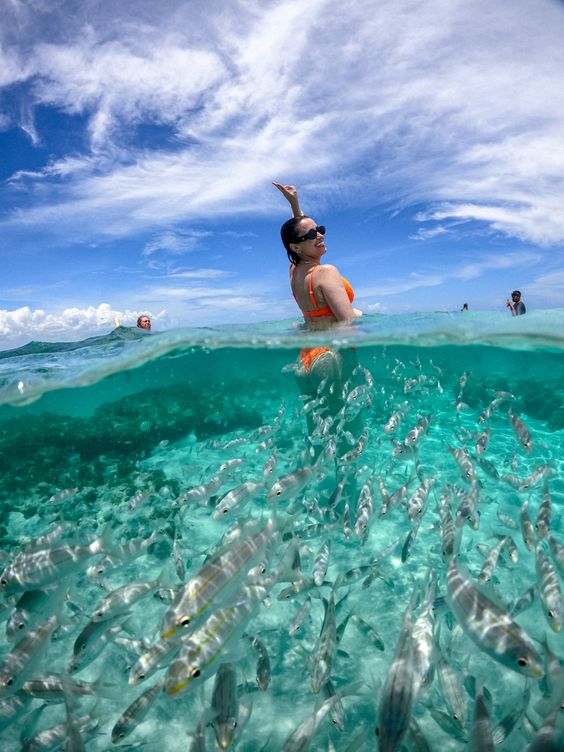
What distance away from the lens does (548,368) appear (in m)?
17.8

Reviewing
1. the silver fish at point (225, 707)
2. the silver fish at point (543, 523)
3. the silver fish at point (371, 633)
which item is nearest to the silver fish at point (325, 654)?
the silver fish at point (225, 707)

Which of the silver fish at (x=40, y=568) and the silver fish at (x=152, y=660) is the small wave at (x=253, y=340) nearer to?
the silver fish at (x=40, y=568)

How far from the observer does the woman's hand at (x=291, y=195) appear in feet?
20.7

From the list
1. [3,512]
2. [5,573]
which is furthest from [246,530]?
[3,512]

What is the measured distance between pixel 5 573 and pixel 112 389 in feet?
47.1

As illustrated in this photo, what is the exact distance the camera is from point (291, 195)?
633 cm

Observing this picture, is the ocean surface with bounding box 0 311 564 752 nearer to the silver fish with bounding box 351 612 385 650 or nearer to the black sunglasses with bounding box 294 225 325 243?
the silver fish with bounding box 351 612 385 650

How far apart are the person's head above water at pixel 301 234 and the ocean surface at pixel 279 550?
61.8 inches

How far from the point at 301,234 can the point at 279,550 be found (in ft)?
15.0

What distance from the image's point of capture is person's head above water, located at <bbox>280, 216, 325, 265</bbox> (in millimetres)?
5914

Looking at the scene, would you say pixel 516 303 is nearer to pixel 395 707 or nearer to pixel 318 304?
pixel 318 304

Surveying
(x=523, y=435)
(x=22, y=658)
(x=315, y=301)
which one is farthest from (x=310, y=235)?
(x=22, y=658)

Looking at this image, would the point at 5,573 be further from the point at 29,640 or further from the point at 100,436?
the point at 100,436

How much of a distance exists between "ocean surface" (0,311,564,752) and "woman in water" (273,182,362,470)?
72 millimetres
